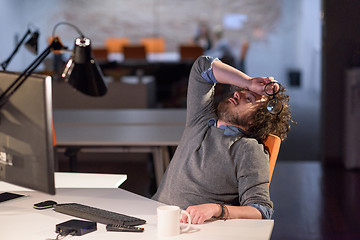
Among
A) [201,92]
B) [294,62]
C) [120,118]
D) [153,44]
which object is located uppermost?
[153,44]

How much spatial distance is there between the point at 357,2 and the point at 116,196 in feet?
13.6

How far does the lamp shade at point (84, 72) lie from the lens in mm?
2438

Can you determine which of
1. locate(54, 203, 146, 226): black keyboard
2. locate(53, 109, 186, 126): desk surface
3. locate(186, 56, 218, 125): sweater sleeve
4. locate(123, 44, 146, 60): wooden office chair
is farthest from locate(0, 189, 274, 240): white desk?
locate(123, 44, 146, 60): wooden office chair

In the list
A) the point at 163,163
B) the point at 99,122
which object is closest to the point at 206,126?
the point at 163,163

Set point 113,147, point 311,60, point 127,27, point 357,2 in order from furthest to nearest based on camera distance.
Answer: point 127,27 → point 311,60 → point 357,2 → point 113,147

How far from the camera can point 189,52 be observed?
7172mm

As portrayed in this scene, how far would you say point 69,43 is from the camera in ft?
24.4

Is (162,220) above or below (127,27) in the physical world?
below

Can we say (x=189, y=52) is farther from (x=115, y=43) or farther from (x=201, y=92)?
(x=201, y=92)

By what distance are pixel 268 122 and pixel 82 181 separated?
2.79ft

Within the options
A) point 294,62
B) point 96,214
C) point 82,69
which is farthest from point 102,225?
point 294,62

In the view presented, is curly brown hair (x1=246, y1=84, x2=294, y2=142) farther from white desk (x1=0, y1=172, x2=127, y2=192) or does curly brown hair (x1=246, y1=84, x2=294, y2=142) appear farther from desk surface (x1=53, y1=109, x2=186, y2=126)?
desk surface (x1=53, y1=109, x2=186, y2=126)

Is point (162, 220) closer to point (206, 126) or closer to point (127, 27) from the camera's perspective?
point (206, 126)

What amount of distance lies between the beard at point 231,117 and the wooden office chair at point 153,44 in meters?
4.93
